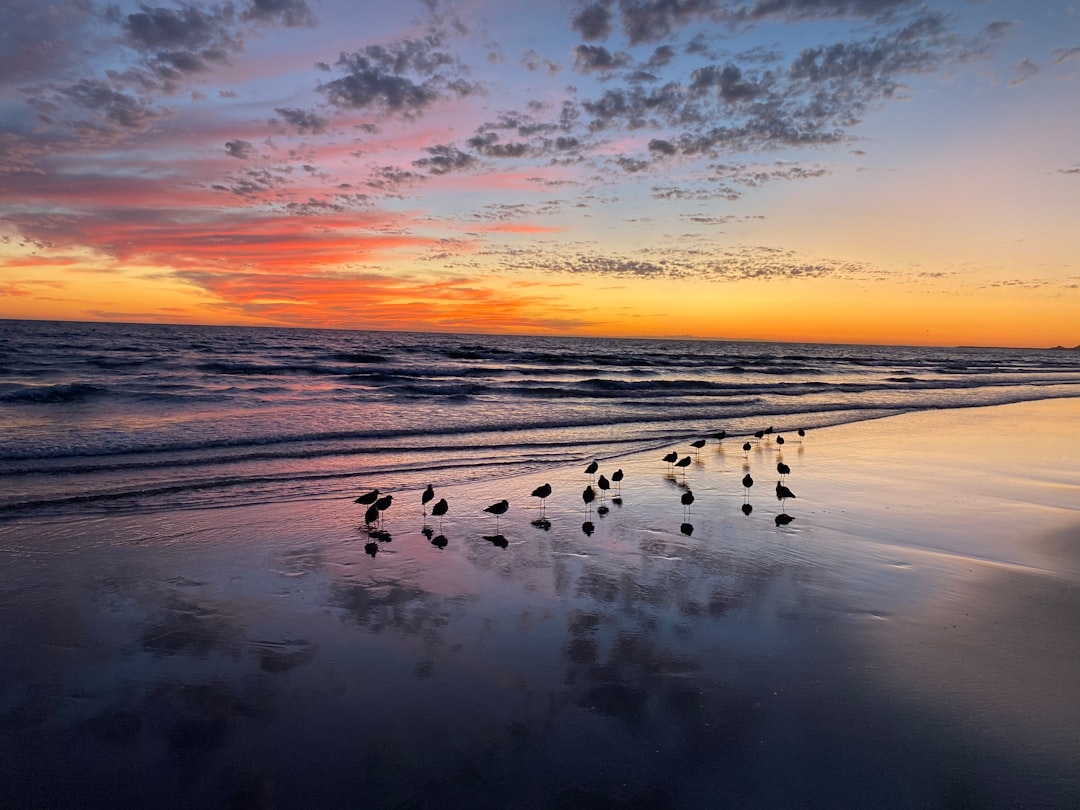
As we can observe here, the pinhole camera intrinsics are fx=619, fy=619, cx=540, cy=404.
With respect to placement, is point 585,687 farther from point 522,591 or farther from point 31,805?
point 31,805

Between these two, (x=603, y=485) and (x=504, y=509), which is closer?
Result: (x=504, y=509)

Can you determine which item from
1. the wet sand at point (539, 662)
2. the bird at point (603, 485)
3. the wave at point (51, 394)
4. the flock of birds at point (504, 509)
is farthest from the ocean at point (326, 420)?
the bird at point (603, 485)

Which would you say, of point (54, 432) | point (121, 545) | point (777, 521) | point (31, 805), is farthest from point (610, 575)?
point (54, 432)

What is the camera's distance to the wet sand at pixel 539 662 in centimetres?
321

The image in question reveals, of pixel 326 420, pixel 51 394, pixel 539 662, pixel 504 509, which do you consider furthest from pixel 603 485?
pixel 51 394

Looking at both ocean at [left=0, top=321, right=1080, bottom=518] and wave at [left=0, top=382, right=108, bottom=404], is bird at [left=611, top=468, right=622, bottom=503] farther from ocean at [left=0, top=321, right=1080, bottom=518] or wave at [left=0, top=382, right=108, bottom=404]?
wave at [left=0, top=382, right=108, bottom=404]

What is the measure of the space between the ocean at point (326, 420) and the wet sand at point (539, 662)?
2292 mm

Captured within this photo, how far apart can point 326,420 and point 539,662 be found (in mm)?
14502

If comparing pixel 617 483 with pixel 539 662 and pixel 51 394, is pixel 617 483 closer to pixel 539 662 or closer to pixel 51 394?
pixel 539 662

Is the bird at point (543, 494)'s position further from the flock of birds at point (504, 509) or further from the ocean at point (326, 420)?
the ocean at point (326, 420)

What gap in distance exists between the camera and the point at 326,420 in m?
17.5

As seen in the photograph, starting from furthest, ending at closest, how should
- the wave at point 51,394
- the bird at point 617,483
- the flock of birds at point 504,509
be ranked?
1. the wave at point 51,394
2. the bird at point 617,483
3. the flock of birds at point 504,509

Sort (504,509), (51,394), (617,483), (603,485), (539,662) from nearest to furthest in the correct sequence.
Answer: (539,662) < (504,509) < (603,485) < (617,483) < (51,394)

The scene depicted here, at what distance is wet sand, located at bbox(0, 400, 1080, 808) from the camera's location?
3.21m
